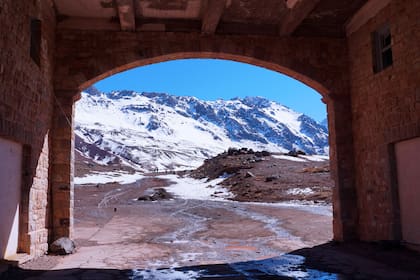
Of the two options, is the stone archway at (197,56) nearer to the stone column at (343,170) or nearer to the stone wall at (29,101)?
the stone column at (343,170)

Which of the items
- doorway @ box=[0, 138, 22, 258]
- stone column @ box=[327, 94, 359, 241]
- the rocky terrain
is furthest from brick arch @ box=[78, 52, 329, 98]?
the rocky terrain

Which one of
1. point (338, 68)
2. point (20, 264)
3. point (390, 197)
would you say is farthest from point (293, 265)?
point (338, 68)

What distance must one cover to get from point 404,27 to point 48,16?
6568mm

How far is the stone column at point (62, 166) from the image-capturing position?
8.91 meters

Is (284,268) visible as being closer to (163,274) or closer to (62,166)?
(163,274)

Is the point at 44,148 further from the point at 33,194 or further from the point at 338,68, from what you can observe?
the point at 338,68

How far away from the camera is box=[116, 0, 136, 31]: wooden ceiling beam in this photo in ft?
28.3

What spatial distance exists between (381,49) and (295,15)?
6.01ft

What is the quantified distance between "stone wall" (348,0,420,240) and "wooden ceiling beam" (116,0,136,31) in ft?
15.7

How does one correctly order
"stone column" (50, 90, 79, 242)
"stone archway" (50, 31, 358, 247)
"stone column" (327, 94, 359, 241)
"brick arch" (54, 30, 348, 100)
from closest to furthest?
"stone column" (50, 90, 79, 242) < "stone archway" (50, 31, 358, 247) < "brick arch" (54, 30, 348, 100) < "stone column" (327, 94, 359, 241)

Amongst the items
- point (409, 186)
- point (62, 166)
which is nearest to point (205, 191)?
point (62, 166)

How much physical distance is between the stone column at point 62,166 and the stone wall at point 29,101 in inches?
10.5

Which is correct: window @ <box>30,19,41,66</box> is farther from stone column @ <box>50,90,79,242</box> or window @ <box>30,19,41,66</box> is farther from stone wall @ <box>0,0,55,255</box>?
stone column @ <box>50,90,79,242</box>

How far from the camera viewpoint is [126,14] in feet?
29.3
